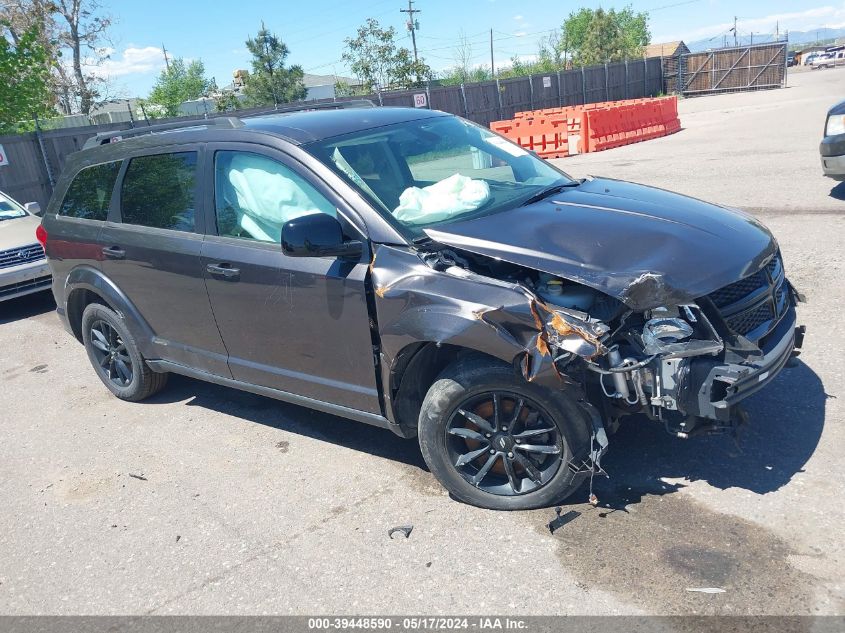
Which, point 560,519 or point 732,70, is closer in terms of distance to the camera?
point 560,519

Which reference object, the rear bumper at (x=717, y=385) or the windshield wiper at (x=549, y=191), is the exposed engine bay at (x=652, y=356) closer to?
the rear bumper at (x=717, y=385)

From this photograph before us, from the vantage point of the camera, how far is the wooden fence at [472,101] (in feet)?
53.7

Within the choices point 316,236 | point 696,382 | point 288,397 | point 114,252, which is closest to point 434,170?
point 316,236

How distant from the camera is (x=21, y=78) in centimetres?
1672

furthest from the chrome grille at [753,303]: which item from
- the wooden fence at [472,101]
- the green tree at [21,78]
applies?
the green tree at [21,78]

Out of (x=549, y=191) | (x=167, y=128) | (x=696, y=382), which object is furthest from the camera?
(x=167, y=128)

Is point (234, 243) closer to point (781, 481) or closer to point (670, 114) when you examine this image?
point (781, 481)

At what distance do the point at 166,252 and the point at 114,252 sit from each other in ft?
2.14

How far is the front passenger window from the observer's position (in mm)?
Result: 3910

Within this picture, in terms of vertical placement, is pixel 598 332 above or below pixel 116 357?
above

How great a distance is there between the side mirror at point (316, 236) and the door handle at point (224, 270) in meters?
0.66

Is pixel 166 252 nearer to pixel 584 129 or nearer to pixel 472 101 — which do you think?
pixel 584 129

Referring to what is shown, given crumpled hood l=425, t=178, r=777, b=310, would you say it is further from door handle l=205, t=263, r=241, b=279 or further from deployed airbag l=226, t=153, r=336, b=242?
door handle l=205, t=263, r=241, b=279

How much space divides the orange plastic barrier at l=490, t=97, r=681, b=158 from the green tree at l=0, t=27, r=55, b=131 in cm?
1141
